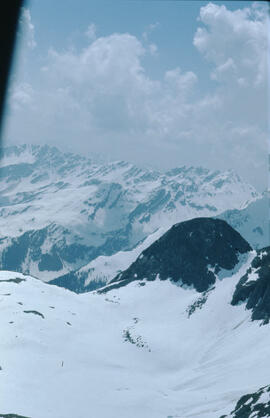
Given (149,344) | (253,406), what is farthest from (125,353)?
(253,406)

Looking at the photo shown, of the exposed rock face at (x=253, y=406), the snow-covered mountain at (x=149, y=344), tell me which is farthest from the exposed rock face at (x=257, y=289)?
the exposed rock face at (x=253, y=406)

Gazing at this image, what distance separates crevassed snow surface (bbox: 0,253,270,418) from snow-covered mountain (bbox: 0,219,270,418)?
0.35 metres

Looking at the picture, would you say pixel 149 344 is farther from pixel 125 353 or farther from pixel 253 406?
pixel 253 406

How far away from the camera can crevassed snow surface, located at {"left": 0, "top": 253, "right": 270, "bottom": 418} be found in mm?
73562

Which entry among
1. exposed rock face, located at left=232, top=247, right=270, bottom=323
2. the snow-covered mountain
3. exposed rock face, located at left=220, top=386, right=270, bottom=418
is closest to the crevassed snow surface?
the snow-covered mountain

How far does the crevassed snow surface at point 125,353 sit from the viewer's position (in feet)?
241

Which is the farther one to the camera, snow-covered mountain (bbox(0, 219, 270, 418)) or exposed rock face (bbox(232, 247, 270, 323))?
exposed rock face (bbox(232, 247, 270, 323))

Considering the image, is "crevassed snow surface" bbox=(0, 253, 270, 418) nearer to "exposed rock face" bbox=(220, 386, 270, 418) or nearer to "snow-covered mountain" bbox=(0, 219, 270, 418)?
"snow-covered mountain" bbox=(0, 219, 270, 418)

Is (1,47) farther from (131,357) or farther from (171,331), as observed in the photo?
(171,331)

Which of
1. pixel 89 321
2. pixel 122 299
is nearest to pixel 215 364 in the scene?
pixel 89 321

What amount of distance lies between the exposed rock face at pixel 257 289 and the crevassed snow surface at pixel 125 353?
3667 millimetres

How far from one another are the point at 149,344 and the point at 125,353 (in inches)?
611

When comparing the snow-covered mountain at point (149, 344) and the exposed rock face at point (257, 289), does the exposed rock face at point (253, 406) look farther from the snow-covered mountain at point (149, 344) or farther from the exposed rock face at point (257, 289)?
the exposed rock face at point (257, 289)

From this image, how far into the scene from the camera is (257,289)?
5423 inches
